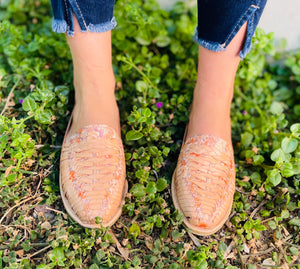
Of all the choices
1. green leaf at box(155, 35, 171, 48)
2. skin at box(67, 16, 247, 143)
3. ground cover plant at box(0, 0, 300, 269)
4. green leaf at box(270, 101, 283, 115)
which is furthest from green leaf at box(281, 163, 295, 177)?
green leaf at box(155, 35, 171, 48)

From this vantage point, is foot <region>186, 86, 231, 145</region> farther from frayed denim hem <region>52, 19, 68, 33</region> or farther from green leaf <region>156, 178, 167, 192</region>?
frayed denim hem <region>52, 19, 68, 33</region>

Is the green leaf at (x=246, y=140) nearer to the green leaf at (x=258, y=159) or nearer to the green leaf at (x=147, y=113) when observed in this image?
the green leaf at (x=258, y=159)

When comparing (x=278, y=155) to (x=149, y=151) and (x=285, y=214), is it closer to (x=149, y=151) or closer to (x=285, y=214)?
(x=285, y=214)

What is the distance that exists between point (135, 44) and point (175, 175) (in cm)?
72

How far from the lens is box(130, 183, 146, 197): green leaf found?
45.8 inches

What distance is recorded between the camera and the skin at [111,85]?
1.07 metres

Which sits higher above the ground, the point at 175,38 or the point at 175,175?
the point at 175,38

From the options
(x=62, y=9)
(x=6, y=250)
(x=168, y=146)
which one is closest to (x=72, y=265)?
(x=6, y=250)

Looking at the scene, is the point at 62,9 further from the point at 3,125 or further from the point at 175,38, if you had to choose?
the point at 175,38

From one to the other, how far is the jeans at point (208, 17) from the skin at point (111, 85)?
1.2 inches

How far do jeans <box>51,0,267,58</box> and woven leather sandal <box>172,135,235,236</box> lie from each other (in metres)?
0.35

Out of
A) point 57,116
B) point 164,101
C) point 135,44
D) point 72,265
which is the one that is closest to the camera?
point 72,265

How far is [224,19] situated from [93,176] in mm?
639

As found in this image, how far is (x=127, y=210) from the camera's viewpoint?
3.83ft
